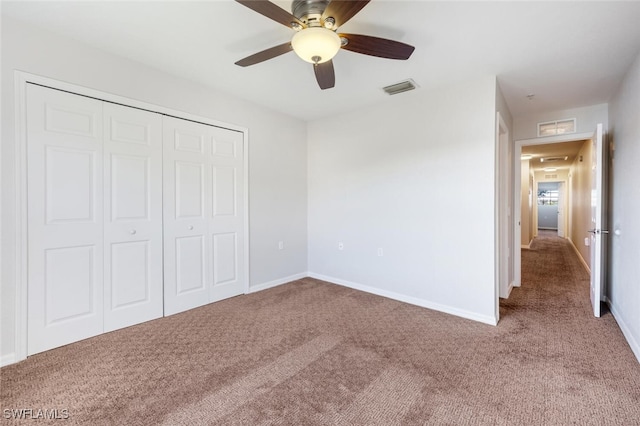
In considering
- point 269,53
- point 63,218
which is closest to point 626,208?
point 269,53

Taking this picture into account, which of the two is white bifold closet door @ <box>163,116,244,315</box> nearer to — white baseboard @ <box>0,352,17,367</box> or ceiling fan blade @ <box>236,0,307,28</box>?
white baseboard @ <box>0,352,17,367</box>

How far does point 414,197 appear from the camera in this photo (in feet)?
11.1

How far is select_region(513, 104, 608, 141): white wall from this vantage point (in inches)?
140

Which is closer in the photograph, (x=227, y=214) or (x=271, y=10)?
(x=271, y=10)

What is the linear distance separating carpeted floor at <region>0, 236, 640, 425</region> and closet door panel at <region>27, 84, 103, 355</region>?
221 millimetres

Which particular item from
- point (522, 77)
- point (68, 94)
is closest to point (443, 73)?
point (522, 77)

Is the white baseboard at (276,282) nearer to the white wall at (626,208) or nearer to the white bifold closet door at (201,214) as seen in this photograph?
the white bifold closet door at (201,214)

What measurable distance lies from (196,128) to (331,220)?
219cm

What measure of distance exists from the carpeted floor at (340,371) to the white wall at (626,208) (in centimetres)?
26

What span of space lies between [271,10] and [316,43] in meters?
0.31

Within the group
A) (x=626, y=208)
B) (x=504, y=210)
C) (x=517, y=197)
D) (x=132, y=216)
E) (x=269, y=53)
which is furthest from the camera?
(x=517, y=197)

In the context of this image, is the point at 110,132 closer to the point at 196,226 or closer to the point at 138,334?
the point at 196,226

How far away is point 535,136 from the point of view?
13.1ft

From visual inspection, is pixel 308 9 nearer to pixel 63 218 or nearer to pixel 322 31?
pixel 322 31
